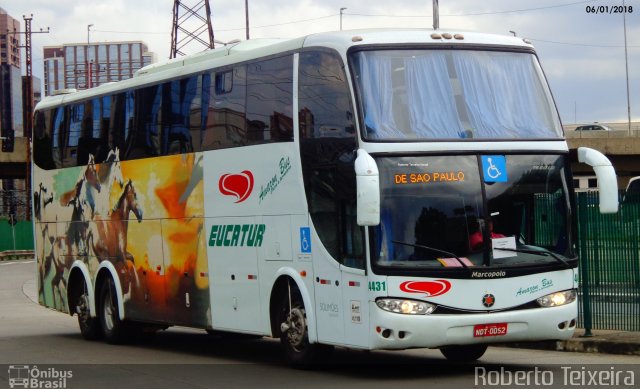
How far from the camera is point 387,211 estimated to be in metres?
12.5

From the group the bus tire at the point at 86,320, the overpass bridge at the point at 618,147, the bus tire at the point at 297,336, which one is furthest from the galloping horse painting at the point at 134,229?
the overpass bridge at the point at 618,147

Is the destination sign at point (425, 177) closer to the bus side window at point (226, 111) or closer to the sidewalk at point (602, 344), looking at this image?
the bus side window at point (226, 111)

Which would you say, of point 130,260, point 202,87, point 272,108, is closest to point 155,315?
point 130,260

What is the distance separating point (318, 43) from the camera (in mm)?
13625

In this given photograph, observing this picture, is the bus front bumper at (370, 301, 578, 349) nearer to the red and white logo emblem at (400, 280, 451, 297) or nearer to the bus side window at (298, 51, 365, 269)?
the red and white logo emblem at (400, 280, 451, 297)

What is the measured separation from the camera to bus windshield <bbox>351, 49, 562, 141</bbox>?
41.9ft

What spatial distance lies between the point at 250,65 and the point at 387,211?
3.59 m

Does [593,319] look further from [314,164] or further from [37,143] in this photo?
[37,143]

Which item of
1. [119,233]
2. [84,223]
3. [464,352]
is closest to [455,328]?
[464,352]

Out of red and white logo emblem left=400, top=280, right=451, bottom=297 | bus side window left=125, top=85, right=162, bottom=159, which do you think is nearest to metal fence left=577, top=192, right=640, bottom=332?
red and white logo emblem left=400, top=280, right=451, bottom=297

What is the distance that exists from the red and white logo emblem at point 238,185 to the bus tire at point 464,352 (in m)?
3.08

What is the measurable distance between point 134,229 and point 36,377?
15.6 feet

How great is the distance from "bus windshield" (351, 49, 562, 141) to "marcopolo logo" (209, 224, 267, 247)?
2.72m

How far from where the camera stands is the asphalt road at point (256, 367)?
12680mm
